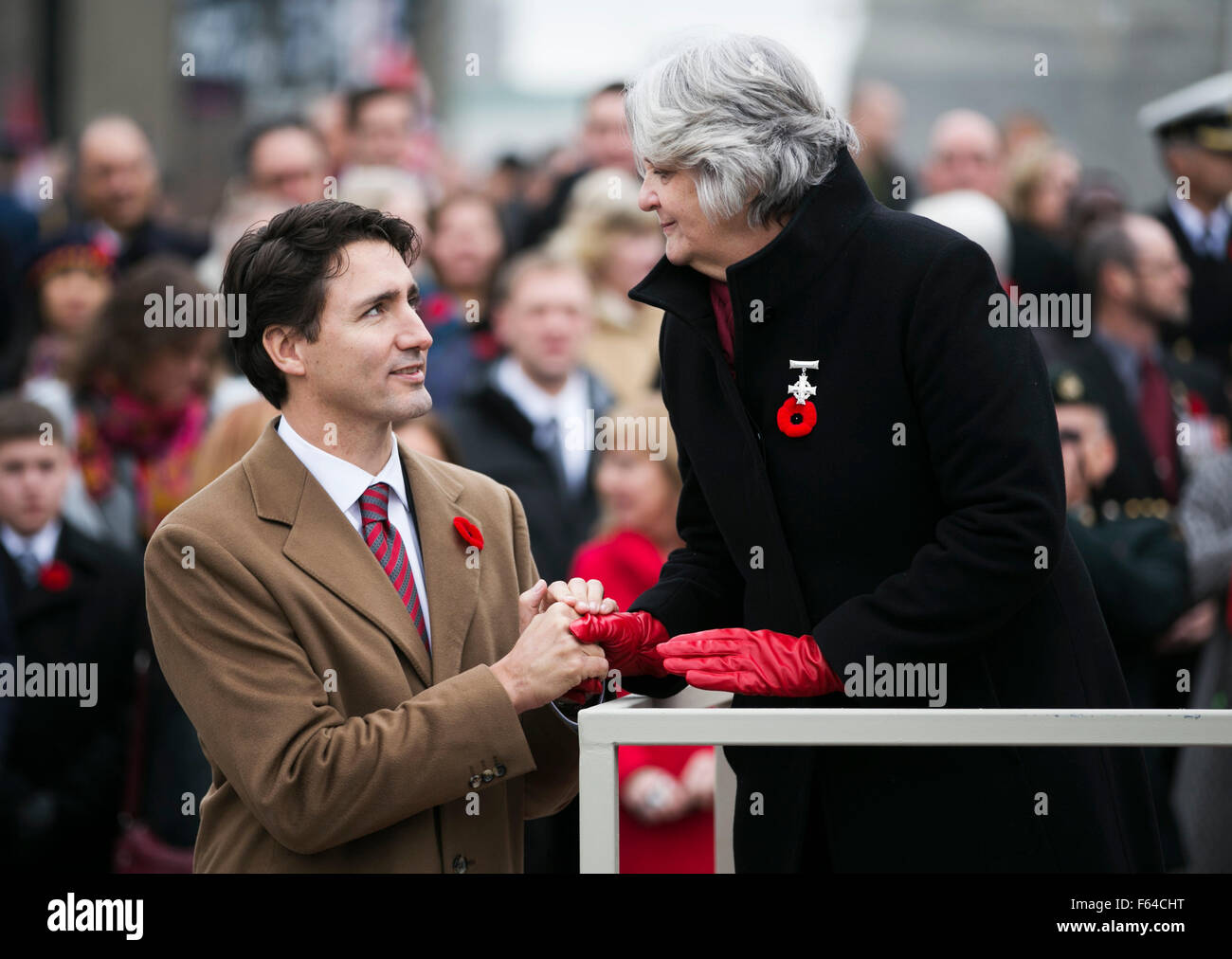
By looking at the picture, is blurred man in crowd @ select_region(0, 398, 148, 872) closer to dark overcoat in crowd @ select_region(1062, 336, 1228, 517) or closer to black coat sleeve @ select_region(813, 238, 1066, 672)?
dark overcoat in crowd @ select_region(1062, 336, 1228, 517)

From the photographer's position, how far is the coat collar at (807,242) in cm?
281

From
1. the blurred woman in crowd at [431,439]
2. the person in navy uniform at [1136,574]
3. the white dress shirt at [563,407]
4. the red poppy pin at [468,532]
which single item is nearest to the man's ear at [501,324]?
the white dress shirt at [563,407]

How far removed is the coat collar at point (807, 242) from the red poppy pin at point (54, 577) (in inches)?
123

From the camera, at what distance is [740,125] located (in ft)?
9.12

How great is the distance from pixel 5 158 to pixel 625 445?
7801 millimetres

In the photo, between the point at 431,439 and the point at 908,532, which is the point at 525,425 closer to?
the point at 431,439

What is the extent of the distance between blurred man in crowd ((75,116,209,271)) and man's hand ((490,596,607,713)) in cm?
494

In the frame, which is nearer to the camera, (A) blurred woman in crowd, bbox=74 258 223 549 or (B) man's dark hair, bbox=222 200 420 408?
A: (B) man's dark hair, bbox=222 200 420 408

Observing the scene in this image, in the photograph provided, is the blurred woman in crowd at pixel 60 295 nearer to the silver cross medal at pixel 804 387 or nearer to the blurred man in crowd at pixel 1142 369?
the blurred man in crowd at pixel 1142 369

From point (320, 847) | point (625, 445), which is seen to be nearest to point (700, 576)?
point (320, 847)

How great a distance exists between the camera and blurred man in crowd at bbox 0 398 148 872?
5.19 m

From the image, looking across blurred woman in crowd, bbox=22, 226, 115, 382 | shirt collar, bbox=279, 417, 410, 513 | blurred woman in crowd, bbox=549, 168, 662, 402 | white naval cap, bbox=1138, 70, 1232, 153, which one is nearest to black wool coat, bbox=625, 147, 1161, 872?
shirt collar, bbox=279, 417, 410, 513

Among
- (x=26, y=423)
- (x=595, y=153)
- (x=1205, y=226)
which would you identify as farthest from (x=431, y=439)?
(x=1205, y=226)
